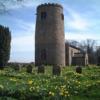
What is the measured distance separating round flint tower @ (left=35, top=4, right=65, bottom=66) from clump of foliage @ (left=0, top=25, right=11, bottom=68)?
13.4m

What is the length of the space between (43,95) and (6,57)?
90.0ft

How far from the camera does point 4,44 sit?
38594 millimetres

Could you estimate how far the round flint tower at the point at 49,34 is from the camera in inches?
2067

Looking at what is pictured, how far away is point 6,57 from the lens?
38.1 meters

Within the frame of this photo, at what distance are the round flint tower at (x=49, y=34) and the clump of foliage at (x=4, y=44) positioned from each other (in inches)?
527

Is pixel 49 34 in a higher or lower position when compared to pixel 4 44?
higher

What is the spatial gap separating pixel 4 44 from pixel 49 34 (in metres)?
15.1

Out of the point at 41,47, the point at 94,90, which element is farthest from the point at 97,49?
the point at 94,90

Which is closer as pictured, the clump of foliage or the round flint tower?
the clump of foliage

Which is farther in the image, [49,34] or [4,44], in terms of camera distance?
[49,34]

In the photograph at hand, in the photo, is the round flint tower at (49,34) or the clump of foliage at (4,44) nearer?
the clump of foliage at (4,44)

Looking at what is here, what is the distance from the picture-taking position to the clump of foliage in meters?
37.7

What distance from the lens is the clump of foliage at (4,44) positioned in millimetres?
37688

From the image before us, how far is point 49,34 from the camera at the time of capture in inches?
2074
